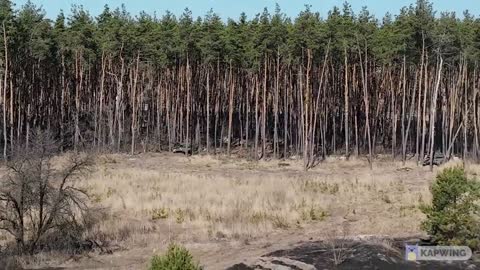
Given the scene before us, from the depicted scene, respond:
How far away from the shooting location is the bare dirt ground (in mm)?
22172

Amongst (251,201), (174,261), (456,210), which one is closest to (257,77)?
(251,201)

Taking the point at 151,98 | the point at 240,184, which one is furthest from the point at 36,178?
the point at 151,98

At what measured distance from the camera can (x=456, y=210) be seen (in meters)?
18.3

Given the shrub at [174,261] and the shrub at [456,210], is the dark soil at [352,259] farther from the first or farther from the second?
the shrub at [174,261]

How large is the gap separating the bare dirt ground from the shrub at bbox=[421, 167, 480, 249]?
15.1 feet

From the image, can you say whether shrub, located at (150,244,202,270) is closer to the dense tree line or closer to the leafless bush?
the leafless bush

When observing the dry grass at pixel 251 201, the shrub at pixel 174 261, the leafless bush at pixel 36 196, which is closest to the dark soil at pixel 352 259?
the dry grass at pixel 251 201

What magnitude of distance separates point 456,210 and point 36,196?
13041 millimetres

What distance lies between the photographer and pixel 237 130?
62500 mm

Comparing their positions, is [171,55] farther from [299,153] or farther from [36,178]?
[36,178]

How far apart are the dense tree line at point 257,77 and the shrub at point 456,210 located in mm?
24623

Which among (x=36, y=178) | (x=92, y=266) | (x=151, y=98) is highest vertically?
(x=151, y=98)

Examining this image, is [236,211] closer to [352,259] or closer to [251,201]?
[251,201]

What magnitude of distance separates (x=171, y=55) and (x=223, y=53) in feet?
14.3
